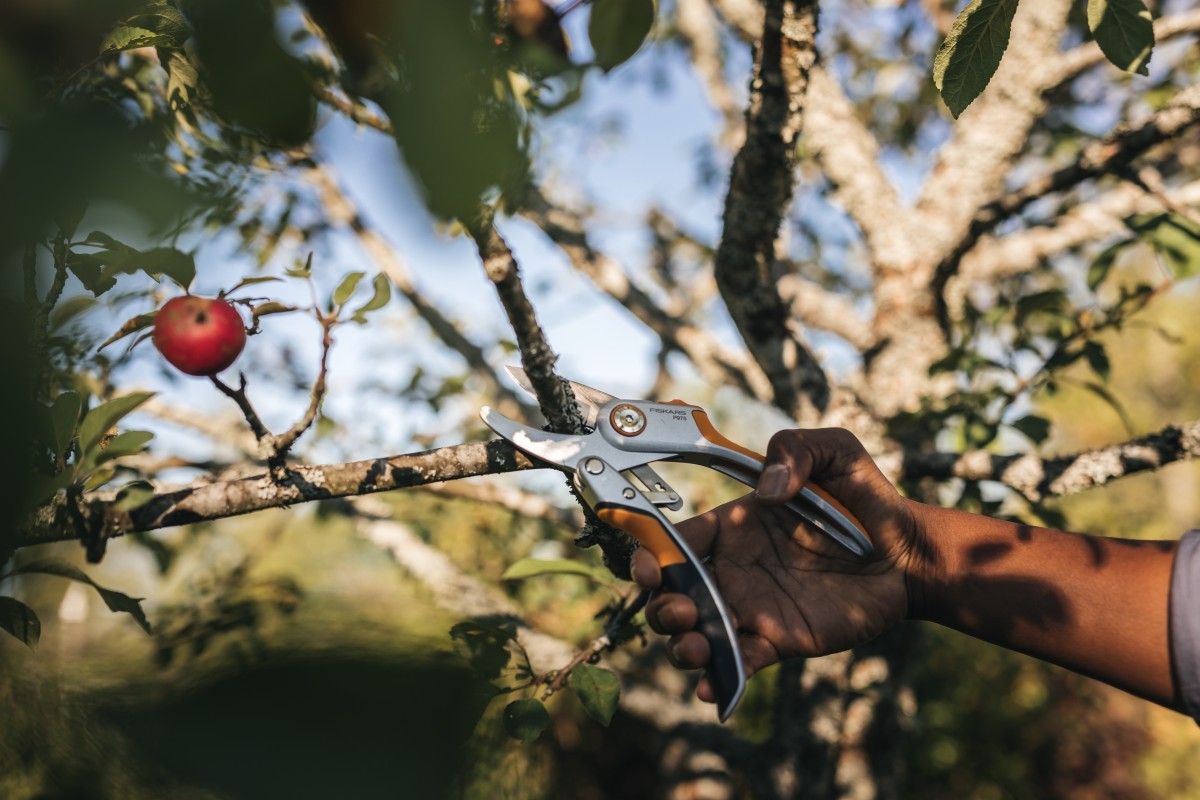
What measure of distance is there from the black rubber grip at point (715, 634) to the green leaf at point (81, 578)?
3.20ft

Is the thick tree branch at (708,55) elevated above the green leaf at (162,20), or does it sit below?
above

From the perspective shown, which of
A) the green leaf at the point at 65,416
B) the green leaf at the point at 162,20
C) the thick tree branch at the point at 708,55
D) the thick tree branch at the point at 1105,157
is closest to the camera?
the green leaf at the point at 162,20

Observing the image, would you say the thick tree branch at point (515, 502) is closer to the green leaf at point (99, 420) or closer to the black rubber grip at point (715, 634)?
the black rubber grip at point (715, 634)

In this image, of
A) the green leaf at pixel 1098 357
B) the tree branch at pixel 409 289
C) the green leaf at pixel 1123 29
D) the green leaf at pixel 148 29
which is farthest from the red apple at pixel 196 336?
the green leaf at pixel 1098 357

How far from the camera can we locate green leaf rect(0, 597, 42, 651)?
1118 mm

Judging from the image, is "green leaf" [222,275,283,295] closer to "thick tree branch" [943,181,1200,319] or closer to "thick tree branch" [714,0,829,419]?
"thick tree branch" [714,0,829,419]

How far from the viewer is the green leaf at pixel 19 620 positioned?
1118mm

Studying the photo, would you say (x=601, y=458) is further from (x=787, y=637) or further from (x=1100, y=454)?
(x=1100, y=454)

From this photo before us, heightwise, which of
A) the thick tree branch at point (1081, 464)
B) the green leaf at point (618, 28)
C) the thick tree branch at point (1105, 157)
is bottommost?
the thick tree branch at point (1081, 464)

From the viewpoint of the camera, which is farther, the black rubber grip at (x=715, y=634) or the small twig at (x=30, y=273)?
the black rubber grip at (x=715, y=634)

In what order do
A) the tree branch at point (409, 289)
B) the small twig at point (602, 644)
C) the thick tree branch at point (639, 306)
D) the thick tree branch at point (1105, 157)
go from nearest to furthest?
the small twig at point (602, 644), the thick tree branch at point (1105, 157), the thick tree branch at point (639, 306), the tree branch at point (409, 289)

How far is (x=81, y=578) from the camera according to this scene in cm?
117

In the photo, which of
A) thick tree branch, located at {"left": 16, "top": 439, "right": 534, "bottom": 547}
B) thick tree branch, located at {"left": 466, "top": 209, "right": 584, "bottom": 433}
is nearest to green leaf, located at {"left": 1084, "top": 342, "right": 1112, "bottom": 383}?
thick tree branch, located at {"left": 466, "top": 209, "right": 584, "bottom": 433}

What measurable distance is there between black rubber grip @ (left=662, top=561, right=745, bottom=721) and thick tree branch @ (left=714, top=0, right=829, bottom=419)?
43.5 inches
